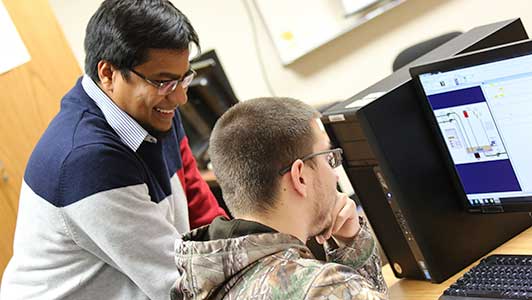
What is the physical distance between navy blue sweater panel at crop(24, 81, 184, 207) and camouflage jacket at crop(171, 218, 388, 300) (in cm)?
42

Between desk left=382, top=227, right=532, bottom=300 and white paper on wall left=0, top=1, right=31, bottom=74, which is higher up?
white paper on wall left=0, top=1, right=31, bottom=74

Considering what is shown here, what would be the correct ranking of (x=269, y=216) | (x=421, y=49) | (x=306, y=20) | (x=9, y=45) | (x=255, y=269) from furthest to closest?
(x=306, y=20)
(x=421, y=49)
(x=9, y=45)
(x=269, y=216)
(x=255, y=269)

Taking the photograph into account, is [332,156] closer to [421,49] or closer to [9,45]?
[9,45]

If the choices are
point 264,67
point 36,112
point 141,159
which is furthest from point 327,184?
point 264,67

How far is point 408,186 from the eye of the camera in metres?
1.85

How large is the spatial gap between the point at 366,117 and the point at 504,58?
342 mm

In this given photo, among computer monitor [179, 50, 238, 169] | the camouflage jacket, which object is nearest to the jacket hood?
the camouflage jacket

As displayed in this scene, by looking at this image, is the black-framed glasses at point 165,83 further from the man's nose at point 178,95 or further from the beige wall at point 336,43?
the beige wall at point 336,43

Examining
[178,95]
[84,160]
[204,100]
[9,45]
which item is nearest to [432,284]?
[178,95]

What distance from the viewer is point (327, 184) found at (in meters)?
1.56

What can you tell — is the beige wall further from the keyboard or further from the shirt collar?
the keyboard

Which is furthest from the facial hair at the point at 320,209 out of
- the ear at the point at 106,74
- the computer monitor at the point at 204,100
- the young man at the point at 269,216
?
the computer monitor at the point at 204,100

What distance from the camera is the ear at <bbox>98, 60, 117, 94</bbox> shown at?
1932mm

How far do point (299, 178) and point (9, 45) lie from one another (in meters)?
1.79
